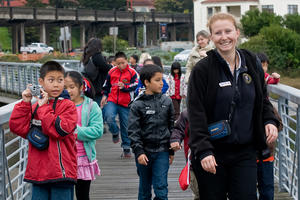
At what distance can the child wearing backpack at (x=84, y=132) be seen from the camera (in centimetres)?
537

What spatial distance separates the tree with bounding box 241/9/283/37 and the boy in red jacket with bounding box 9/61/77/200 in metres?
48.8

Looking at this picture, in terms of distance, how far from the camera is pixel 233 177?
366 centimetres

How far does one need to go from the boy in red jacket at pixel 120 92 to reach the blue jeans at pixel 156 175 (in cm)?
337

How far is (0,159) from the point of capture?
15.0ft

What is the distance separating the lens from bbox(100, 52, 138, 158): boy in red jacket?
8.76m

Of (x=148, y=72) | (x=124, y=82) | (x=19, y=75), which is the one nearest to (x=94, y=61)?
(x=124, y=82)

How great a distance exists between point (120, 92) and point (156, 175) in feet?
12.0

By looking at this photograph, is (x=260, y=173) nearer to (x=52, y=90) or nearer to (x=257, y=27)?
(x=52, y=90)

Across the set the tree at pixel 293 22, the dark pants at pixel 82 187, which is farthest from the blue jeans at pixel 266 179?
the tree at pixel 293 22

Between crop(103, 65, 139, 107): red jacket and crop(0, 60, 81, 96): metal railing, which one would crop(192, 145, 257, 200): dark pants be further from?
crop(0, 60, 81, 96): metal railing

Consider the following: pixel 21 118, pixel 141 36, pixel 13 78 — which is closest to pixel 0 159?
pixel 21 118

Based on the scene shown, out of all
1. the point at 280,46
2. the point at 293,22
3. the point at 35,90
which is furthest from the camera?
the point at 293,22

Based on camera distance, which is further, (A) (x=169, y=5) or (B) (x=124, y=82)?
(A) (x=169, y=5)

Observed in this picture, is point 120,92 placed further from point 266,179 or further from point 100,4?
point 100,4
